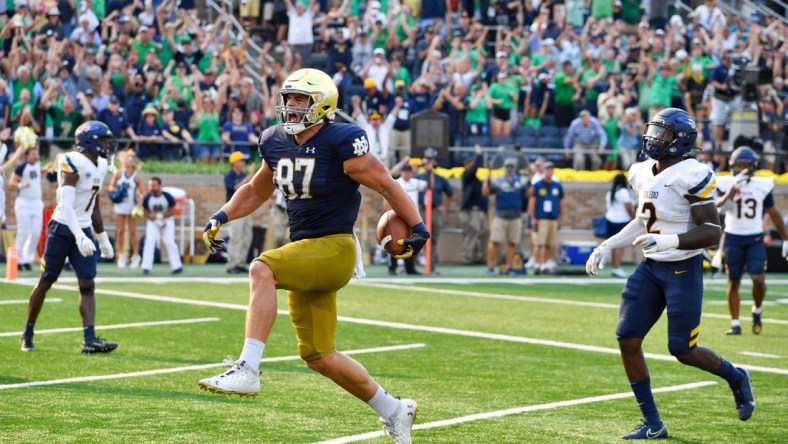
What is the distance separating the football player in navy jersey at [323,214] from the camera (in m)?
6.59

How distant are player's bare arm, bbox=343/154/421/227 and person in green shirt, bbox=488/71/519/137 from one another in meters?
17.4

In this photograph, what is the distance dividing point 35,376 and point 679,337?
4.71 metres

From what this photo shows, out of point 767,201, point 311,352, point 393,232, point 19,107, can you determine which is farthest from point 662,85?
point 311,352

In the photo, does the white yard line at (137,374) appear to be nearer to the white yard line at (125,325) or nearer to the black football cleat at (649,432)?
the white yard line at (125,325)

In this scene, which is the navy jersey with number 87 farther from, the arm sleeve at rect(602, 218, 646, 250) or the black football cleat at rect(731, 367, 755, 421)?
the black football cleat at rect(731, 367, 755, 421)

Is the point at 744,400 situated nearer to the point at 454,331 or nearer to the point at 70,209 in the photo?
the point at 454,331

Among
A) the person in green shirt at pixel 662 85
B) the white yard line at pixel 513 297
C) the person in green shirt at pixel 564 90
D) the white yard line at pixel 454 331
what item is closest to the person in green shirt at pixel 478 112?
the person in green shirt at pixel 564 90

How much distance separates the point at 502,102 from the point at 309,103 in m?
17.4

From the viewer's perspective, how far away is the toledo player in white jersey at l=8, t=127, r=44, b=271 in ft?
63.2

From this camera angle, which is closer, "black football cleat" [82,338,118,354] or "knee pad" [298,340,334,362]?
"knee pad" [298,340,334,362]

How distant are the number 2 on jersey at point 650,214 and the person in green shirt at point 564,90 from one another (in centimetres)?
1718

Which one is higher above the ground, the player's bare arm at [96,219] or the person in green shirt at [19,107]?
the person in green shirt at [19,107]

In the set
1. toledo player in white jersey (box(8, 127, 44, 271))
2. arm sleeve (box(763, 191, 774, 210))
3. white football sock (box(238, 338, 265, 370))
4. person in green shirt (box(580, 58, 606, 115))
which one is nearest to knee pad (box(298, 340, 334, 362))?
white football sock (box(238, 338, 265, 370))

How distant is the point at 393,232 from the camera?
6.73 m
